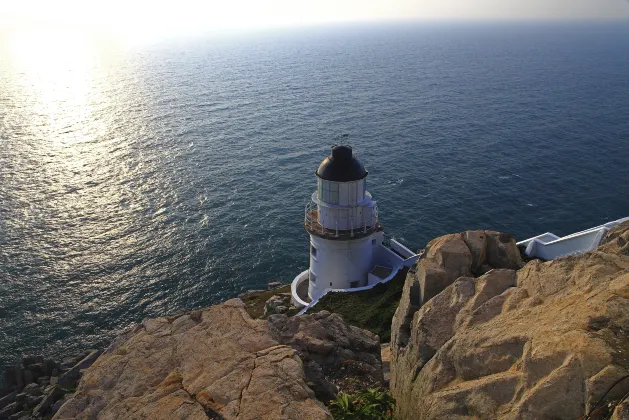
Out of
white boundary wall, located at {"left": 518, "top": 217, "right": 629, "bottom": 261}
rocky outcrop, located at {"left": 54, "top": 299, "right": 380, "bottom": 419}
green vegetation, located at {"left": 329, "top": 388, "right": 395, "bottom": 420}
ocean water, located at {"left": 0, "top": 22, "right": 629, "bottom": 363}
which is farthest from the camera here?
ocean water, located at {"left": 0, "top": 22, "right": 629, "bottom": 363}

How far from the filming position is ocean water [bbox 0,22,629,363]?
49.0m

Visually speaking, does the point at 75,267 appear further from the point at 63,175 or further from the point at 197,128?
the point at 197,128

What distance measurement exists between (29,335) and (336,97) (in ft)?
283

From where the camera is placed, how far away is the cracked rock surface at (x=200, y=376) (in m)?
13.3

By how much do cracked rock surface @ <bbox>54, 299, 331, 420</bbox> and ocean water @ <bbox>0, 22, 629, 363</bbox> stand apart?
28760 millimetres

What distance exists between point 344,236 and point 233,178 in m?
37.5

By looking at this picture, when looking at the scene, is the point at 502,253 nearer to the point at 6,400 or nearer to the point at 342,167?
the point at 342,167

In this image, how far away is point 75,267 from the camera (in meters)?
50.9

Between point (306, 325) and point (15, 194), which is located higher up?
point (306, 325)

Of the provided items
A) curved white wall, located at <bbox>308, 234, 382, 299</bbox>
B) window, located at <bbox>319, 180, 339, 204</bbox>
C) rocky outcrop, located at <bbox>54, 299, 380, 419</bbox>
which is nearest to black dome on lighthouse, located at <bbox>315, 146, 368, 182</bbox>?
window, located at <bbox>319, 180, 339, 204</bbox>

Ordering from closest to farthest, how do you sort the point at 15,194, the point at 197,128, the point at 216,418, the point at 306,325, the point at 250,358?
1. the point at 216,418
2. the point at 250,358
3. the point at 306,325
4. the point at 15,194
5. the point at 197,128

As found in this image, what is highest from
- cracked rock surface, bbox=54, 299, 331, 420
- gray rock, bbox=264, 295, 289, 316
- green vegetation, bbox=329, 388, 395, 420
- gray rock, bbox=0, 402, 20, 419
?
cracked rock surface, bbox=54, 299, 331, 420

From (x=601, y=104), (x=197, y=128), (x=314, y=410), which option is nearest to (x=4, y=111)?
(x=197, y=128)

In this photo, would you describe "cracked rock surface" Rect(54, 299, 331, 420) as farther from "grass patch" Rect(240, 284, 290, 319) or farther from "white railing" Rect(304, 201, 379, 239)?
"grass patch" Rect(240, 284, 290, 319)
